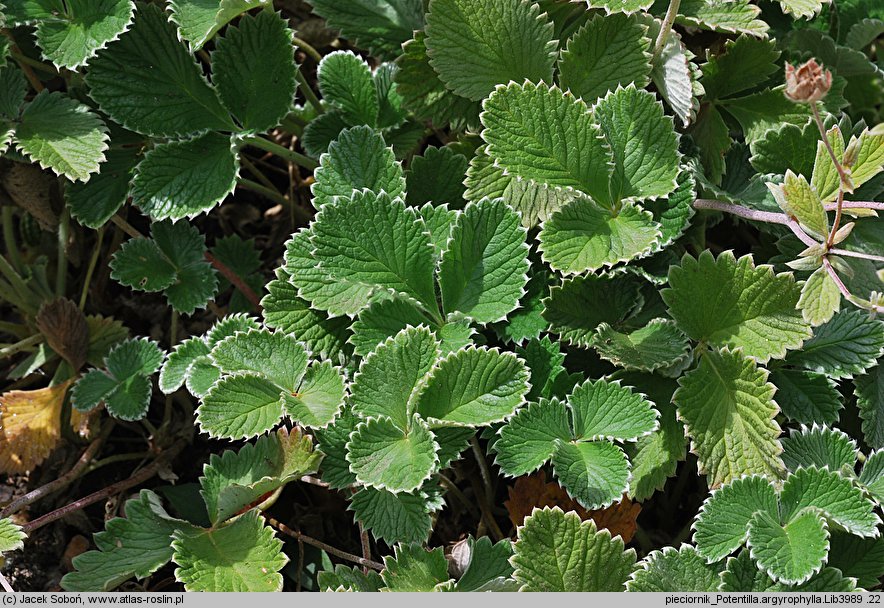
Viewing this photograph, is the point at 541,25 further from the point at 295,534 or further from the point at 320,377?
the point at 295,534

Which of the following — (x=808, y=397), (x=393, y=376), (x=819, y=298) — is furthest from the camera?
(x=808, y=397)

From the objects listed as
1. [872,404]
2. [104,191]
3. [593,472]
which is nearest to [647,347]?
[593,472]

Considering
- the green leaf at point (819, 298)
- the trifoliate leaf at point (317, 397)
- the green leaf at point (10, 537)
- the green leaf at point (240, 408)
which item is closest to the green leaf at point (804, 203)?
the green leaf at point (819, 298)

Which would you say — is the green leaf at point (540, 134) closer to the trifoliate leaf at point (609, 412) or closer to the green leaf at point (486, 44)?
the green leaf at point (486, 44)

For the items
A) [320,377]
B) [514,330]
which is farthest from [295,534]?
[514,330]

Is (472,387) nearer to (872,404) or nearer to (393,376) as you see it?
(393,376)

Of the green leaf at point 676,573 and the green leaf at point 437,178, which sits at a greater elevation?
the green leaf at point 437,178
